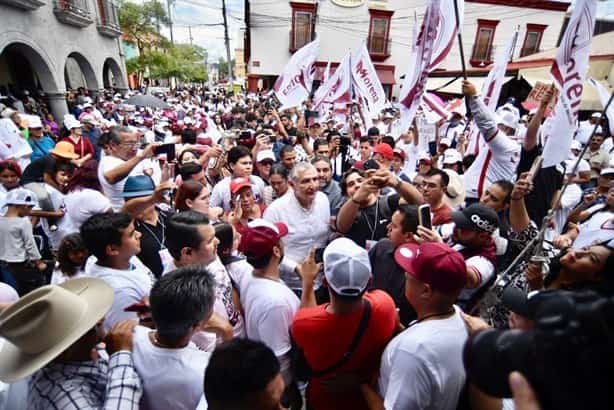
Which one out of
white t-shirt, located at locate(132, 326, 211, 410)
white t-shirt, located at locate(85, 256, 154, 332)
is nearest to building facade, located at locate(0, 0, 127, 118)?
white t-shirt, located at locate(85, 256, 154, 332)

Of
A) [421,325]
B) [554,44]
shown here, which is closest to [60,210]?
[421,325]

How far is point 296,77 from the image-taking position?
791 cm

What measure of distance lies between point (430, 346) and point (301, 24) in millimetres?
29076

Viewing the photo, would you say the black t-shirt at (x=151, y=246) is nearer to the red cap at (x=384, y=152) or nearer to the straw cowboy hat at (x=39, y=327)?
the straw cowboy hat at (x=39, y=327)

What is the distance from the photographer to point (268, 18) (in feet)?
86.9

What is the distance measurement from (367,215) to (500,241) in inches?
44.8

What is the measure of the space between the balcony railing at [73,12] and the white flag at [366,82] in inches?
533

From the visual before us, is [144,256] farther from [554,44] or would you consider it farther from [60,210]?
[554,44]

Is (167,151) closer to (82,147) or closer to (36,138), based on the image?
(82,147)

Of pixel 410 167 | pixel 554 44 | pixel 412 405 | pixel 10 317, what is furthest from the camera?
pixel 554 44

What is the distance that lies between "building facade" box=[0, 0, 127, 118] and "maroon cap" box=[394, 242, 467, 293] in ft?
48.1

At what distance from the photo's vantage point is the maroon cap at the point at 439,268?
1595 millimetres

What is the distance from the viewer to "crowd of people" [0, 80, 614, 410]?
1.45 meters

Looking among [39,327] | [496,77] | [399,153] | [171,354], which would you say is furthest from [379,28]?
[39,327]
